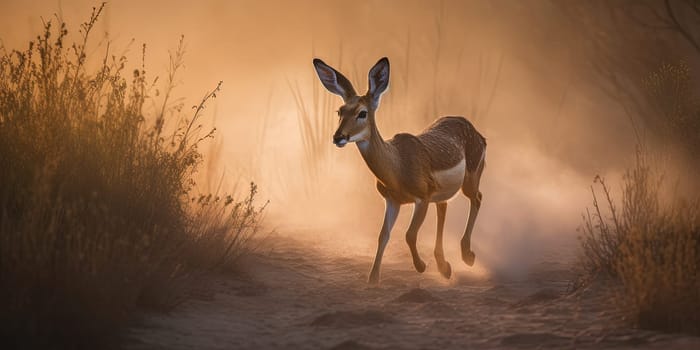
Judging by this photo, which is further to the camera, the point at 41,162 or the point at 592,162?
the point at 592,162

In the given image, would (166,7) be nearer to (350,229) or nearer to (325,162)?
(325,162)

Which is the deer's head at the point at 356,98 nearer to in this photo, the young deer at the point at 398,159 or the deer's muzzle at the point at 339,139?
the young deer at the point at 398,159

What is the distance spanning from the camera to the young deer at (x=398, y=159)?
8.05 meters

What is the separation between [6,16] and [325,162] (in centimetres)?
802

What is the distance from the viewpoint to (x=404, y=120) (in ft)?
49.4

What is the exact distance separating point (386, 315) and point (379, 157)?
1.93 meters

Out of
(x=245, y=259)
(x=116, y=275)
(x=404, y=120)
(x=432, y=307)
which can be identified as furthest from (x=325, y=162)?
(x=116, y=275)

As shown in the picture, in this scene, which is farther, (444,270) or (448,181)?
(448,181)

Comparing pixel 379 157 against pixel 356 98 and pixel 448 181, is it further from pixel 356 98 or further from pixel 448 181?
pixel 448 181

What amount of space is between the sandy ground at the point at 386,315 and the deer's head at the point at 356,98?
154 centimetres

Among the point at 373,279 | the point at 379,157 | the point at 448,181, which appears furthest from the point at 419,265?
the point at 379,157

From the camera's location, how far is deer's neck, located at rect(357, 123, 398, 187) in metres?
8.14

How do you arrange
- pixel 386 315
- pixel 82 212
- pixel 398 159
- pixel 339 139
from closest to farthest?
pixel 82 212 → pixel 386 315 → pixel 339 139 → pixel 398 159

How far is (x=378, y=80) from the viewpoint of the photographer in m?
8.35
